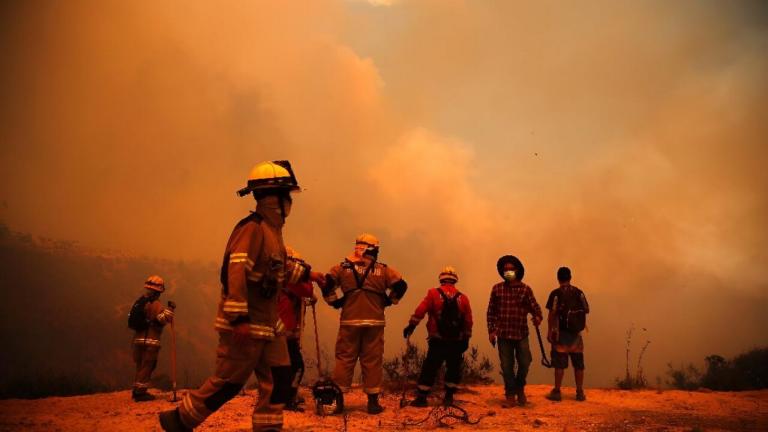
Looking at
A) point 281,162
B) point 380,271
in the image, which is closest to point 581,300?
point 380,271

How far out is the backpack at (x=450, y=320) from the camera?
359 inches

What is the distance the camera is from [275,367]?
5285 millimetres

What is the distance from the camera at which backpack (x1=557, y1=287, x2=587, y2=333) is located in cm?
995

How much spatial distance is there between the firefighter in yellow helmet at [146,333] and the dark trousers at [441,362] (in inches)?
182

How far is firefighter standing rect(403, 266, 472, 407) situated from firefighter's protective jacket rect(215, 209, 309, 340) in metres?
4.24

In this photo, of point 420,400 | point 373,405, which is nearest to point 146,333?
point 373,405

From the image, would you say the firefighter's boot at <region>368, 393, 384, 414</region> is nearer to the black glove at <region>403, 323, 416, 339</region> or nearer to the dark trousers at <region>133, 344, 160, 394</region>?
the black glove at <region>403, 323, 416, 339</region>

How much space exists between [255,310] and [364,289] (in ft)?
11.6

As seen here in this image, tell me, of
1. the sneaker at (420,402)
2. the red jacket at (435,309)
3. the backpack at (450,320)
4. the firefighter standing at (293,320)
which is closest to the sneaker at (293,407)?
the firefighter standing at (293,320)

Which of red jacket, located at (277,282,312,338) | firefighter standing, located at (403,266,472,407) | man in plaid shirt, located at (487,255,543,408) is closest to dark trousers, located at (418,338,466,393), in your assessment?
firefighter standing, located at (403,266,472,407)

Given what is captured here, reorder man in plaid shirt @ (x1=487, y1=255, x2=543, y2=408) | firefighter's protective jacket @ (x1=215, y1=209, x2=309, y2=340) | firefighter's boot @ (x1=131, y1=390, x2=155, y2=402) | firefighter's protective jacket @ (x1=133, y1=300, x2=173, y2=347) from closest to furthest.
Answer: firefighter's protective jacket @ (x1=215, y1=209, x2=309, y2=340) → man in plaid shirt @ (x1=487, y1=255, x2=543, y2=408) → firefighter's protective jacket @ (x1=133, y1=300, x2=173, y2=347) → firefighter's boot @ (x1=131, y1=390, x2=155, y2=402)

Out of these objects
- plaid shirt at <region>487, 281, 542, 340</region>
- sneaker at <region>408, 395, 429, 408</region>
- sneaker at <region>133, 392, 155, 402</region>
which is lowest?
sneaker at <region>133, 392, 155, 402</region>

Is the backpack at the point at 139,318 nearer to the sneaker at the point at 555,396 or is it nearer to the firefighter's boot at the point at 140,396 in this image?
the firefighter's boot at the point at 140,396

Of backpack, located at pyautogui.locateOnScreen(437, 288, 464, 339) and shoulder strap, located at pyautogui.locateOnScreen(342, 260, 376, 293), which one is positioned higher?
shoulder strap, located at pyautogui.locateOnScreen(342, 260, 376, 293)
